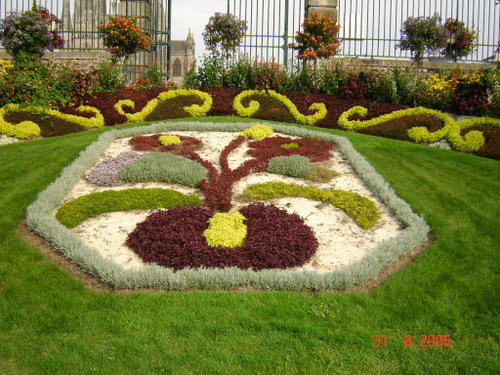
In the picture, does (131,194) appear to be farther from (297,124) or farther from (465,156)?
(465,156)

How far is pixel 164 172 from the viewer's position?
821cm

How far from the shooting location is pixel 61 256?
5930mm

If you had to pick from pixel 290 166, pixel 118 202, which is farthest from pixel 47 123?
pixel 290 166

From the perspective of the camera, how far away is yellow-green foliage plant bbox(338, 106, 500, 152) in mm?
10508

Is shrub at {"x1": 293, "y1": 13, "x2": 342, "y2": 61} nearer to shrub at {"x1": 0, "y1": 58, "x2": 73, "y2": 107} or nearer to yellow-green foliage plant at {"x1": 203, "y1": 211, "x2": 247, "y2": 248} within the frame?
shrub at {"x1": 0, "y1": 58, "x2": 73, "y2": 107}

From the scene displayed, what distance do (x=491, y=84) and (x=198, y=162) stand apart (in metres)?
8.29

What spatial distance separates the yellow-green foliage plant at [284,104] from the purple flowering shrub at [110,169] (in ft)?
14.1

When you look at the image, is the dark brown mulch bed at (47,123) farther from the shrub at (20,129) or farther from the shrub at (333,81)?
the shrub at (333,81)

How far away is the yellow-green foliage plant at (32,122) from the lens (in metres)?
10.9

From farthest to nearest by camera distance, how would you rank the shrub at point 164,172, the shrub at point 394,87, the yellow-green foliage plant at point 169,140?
the shrub at point 394,87, the yellow-green foliage plant at point 169,140, the shrub at point 164,172

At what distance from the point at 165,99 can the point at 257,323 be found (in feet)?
31.5

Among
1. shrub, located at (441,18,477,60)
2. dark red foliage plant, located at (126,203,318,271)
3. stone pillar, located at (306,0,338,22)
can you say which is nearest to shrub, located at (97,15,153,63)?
stone pillar, located at (306,0,338,22)

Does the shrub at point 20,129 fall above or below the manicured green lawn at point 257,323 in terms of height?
above

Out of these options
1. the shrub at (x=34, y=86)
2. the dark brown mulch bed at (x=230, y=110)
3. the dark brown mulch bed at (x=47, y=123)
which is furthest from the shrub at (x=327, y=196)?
the shrub at (x=34, y=86)
